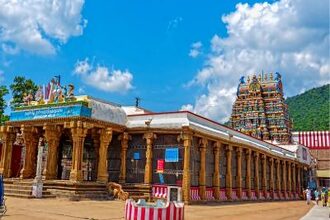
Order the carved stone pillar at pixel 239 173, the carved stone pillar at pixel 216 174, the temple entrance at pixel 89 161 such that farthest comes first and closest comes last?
the carved stone pillar at pixel 239 173 → the temple entrance at pixel 89 161 → the carved stone pillar at pixel 216 174

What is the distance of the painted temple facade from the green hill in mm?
72982

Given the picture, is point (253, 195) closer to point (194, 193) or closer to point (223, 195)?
point (223, 195)

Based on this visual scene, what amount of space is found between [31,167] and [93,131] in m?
5.63

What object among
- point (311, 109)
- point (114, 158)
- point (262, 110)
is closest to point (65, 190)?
point (114, 158)

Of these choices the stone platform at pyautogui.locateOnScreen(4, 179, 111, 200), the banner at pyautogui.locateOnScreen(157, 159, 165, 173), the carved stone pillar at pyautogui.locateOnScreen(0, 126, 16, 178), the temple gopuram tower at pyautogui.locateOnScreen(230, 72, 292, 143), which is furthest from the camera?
the temple gopuram tower at pyautogui.locateOnScreen(230, 72, 292, 143)

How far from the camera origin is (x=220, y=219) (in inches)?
568

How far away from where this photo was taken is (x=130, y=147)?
2455 centimetres

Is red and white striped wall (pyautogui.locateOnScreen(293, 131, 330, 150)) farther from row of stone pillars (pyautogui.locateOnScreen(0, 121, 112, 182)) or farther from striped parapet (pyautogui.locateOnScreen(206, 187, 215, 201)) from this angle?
row of stone pillars (pyautogui.locateOnScreen(0, 121, 112, 182))

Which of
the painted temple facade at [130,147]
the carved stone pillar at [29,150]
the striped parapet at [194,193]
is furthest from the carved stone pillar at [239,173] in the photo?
the carved stone pillar at [29,150]

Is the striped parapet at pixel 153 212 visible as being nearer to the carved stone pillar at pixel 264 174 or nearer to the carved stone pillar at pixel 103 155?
the carved stone pillar at pixel 103 155

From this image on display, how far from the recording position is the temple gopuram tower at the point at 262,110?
181 feet

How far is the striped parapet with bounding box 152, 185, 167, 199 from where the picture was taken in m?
22.5

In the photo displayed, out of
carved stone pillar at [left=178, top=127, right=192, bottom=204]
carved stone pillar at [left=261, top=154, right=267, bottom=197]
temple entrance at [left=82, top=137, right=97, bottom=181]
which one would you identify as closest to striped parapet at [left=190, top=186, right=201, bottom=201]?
carved stone pillar at [left=178, top=127, right=192, bottom=204]

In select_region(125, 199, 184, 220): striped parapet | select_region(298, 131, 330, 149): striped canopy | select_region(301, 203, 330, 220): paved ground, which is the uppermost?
select_region(298, 131, 330, 149): striped canopy
